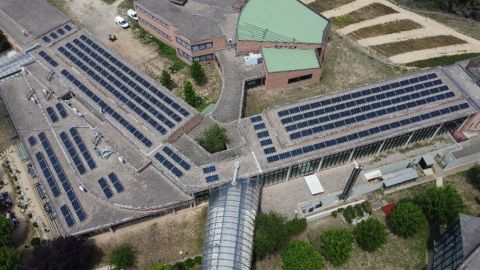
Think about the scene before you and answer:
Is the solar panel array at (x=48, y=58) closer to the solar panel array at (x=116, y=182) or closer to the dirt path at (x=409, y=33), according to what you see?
the solar panel array at (x=116, y=182)

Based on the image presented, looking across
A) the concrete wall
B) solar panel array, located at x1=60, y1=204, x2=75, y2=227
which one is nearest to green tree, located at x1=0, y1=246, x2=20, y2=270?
solar panel array, located at x1=60, y1=204, x2=75, y2=227

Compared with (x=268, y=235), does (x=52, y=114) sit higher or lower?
higher

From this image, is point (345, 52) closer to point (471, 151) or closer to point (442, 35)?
point (442, 35)

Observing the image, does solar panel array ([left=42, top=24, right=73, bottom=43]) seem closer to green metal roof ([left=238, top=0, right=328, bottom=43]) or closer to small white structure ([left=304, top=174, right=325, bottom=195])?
green metal roof ([left=238, top=0, right=328, bottom=43])

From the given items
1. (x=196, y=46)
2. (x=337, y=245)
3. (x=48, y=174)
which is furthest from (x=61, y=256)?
(x=196, y=46)

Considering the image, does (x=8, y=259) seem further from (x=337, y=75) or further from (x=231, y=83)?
(x=337, y=75)

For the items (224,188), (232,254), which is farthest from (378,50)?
(232,254)

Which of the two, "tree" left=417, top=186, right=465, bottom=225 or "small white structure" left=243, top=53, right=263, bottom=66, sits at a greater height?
"small white structure" left=243, top=53, right=263, bottom=66
